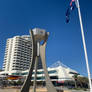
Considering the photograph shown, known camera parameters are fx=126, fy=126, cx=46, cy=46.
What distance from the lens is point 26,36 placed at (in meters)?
125

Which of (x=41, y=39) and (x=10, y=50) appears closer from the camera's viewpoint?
(x=41, y=39)

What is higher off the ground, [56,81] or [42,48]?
[42,48]

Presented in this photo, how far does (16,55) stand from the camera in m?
104

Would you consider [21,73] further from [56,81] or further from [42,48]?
[42,48]

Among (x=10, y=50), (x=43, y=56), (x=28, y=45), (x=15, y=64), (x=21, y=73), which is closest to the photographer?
(x=43, y=56)

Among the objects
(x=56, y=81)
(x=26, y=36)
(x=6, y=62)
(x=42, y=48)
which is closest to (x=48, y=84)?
(x=42, y=48)

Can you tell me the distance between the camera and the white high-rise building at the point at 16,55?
333 ft

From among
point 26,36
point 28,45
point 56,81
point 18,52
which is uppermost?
point 26,36

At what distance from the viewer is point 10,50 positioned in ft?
351

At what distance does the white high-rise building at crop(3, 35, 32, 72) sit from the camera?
333 feet

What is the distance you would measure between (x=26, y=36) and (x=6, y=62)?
110 ft

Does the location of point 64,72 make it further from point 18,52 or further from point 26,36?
point 26,36

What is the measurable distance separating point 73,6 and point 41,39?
989 cm

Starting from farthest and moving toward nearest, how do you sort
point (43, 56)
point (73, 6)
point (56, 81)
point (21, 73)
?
point (21, 73)
point (56, 81)
point (43, 56)
point (73, 6)
